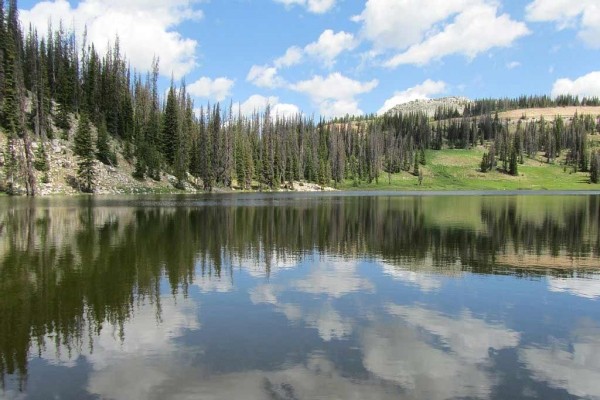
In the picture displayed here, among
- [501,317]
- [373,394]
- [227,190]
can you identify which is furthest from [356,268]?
[227,190]

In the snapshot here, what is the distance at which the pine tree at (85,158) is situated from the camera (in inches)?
4200

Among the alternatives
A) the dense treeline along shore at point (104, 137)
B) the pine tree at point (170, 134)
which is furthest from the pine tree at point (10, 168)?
the pine tree at point (170, 134)

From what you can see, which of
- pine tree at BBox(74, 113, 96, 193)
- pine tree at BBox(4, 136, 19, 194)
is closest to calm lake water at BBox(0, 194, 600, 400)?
pine tree at BBox(4, 136, 19, 194)

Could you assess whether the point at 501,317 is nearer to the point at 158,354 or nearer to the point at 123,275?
the point at 158,354

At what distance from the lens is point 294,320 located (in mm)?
17031

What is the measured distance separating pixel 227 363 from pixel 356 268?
50.2ft

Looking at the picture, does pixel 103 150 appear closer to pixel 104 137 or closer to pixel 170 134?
A: pixel 104 137

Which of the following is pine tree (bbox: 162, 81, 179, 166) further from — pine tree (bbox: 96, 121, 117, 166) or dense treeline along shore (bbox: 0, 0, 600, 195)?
pine tree (bbox: 96, 121, 117, 166)

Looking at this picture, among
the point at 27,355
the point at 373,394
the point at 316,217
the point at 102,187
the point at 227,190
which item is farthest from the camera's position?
the point at 227,190

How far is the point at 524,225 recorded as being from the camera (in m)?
50.5

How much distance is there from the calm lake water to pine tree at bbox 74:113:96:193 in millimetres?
76354

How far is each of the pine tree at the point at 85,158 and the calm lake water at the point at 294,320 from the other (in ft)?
251

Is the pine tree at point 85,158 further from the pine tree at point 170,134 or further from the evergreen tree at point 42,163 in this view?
the pine tree at point 170,134

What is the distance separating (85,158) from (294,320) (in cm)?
10214
